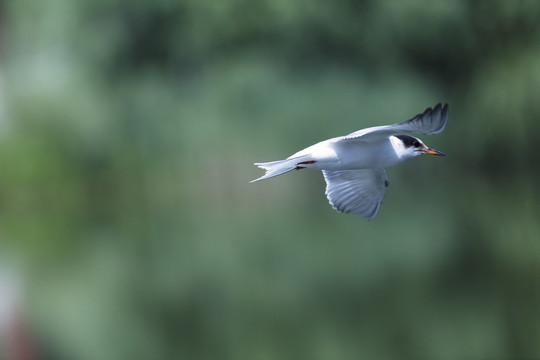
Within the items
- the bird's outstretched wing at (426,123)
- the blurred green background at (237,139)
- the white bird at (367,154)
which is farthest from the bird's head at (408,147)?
the blurred green background at (237,139)

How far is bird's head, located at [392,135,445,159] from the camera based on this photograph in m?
4.35

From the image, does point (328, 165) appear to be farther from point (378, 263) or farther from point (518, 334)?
point (378, 263)

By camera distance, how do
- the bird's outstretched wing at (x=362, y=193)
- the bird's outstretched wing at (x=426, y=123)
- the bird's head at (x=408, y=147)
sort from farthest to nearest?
the bird's outstretched wing at (x=362, y=193)
the bird's head at (x=408, y=147)
the bird's outstretched wing at (x=426, y=123)

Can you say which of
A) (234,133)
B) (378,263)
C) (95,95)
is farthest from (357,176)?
(95,95)

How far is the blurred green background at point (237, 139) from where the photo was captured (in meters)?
10.7

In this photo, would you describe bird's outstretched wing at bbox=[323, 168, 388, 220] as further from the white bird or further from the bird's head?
the bird's head

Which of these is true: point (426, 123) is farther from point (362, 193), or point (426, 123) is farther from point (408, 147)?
point (362, 193)

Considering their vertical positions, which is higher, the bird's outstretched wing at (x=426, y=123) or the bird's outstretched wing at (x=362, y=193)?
the bird's outstretched wing at (x=426, y=123)

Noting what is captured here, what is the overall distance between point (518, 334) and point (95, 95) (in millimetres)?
9206

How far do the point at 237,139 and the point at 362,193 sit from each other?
8987mm

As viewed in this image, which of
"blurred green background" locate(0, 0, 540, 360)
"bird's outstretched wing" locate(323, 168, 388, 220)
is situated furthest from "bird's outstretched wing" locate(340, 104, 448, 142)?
"blurred green background" locate(0, 0, 540, 360)

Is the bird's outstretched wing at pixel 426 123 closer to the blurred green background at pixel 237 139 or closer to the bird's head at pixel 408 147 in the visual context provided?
the bird's head at pixel 408 147

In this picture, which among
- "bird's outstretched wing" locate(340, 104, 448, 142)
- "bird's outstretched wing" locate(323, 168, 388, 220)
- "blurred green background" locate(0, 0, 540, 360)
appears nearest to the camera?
"bird's outstretched wing" locate(340, 104, 448, 142)

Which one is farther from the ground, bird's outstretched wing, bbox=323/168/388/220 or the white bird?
the white bird
